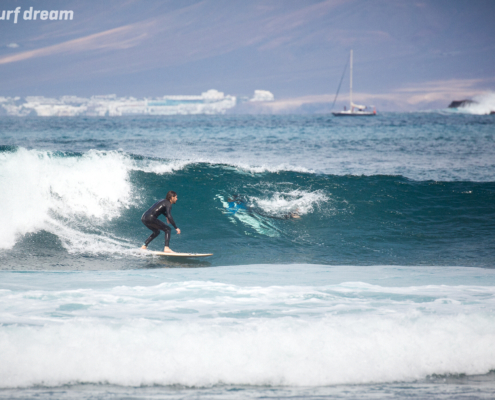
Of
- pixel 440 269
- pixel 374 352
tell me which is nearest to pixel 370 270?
pixel 440 269

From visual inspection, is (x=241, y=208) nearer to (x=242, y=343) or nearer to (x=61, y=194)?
(x=61, y=194)

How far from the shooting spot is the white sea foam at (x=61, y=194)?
10.1 m

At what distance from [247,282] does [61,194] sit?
7.52m

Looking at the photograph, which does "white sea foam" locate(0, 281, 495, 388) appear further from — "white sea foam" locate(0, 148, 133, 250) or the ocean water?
"white sea foam" locate(0, 148, 133, 250)

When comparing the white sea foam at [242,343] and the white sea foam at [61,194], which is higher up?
the white sea foam at [61,194]

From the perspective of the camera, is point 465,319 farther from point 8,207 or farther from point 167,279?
point 8,207

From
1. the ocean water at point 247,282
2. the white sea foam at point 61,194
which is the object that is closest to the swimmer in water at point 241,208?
the ocean water at point 247,282

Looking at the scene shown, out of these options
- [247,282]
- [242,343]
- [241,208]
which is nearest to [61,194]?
[241,208]

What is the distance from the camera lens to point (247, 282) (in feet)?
22.0

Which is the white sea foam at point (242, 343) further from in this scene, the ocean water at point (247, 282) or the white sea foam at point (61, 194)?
the white sea foam at point (61, 194)

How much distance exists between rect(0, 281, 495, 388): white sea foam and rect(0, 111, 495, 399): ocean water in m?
0.02

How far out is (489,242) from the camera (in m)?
9.97

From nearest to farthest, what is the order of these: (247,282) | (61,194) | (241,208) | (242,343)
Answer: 1. (242,343)
2. (247,282)
3. (61,194)
4. (241,208)

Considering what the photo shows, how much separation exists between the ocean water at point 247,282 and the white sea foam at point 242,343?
2cm
